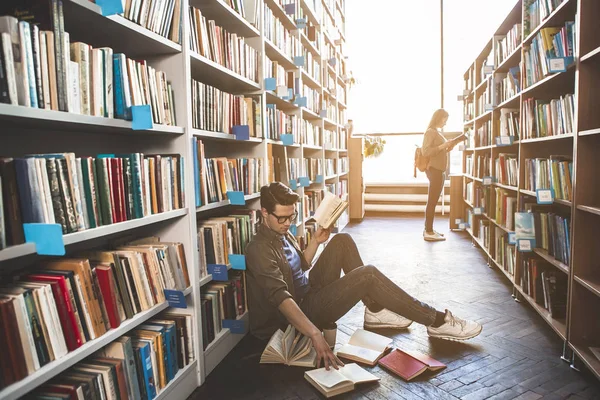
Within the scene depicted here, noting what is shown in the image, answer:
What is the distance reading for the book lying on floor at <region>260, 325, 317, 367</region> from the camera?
2043 millimetres

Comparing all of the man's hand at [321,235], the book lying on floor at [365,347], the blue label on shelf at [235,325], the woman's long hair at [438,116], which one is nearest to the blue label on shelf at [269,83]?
the man's hand at [321,235]

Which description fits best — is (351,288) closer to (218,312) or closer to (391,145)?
(218,312)

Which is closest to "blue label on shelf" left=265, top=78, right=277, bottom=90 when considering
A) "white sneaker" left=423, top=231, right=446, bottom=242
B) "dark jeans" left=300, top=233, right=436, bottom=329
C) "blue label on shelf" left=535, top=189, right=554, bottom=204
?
"dark jeans" left=300, top=233, right=436, bottom=329

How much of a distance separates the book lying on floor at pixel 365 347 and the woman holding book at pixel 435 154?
10.6 feet

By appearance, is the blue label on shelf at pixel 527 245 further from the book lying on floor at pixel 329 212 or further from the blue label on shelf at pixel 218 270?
the blue label on shelf at pixel 218 270

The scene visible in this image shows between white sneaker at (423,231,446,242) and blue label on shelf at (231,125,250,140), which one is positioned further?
white sneaker at (423,231,446,242)

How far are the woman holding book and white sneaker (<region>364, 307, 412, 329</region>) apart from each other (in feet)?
9.62

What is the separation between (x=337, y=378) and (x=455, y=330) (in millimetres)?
857

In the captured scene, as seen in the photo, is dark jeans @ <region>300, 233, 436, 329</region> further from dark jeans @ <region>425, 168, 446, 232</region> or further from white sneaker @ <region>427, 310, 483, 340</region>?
dark jeans @ <region>425, 168, 446, 232</region>

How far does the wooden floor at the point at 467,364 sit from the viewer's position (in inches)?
71.8

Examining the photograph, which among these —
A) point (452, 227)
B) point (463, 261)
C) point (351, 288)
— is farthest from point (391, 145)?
point (351, 288)

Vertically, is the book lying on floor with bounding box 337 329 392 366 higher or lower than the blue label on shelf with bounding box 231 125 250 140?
lower

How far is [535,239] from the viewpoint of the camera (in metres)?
2.60

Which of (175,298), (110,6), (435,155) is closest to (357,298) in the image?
(175,298)
